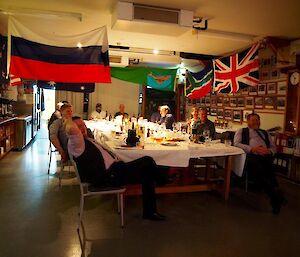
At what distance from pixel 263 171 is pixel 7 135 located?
213 inches

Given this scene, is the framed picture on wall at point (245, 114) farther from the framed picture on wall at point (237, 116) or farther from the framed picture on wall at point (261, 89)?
the framed picture on wall at point (261, 89)

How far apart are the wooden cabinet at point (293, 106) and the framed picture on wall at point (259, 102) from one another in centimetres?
83

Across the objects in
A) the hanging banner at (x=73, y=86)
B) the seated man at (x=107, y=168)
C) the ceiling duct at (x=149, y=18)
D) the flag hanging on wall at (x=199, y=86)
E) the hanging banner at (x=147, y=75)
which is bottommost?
the seated man at (x=107, y=168)

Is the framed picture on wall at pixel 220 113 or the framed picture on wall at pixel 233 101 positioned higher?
the framed picture on wall at pixel 233 101

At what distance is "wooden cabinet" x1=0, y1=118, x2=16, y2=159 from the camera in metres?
6.16

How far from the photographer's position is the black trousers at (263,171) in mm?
3676

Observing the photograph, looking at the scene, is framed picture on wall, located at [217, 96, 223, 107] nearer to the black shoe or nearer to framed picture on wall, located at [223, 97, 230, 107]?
framed picture on wall, located at [223, 97, 230, 107]

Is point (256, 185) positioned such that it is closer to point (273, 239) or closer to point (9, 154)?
point (273, 239)

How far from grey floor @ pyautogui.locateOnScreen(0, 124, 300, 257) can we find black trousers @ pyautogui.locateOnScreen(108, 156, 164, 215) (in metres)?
0.25

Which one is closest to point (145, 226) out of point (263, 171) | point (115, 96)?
point (263, 171)

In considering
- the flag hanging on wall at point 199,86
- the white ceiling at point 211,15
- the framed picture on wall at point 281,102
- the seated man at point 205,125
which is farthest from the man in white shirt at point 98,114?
the framed picture on wall at point 281,102

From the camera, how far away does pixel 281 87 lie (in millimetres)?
5613

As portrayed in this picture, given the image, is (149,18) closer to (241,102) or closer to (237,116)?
(241,102)

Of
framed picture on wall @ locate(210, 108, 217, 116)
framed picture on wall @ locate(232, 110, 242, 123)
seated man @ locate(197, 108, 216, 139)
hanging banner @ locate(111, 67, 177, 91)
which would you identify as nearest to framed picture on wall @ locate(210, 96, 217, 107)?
framed picture on wall @ locate(210, 108, 217, 116)
